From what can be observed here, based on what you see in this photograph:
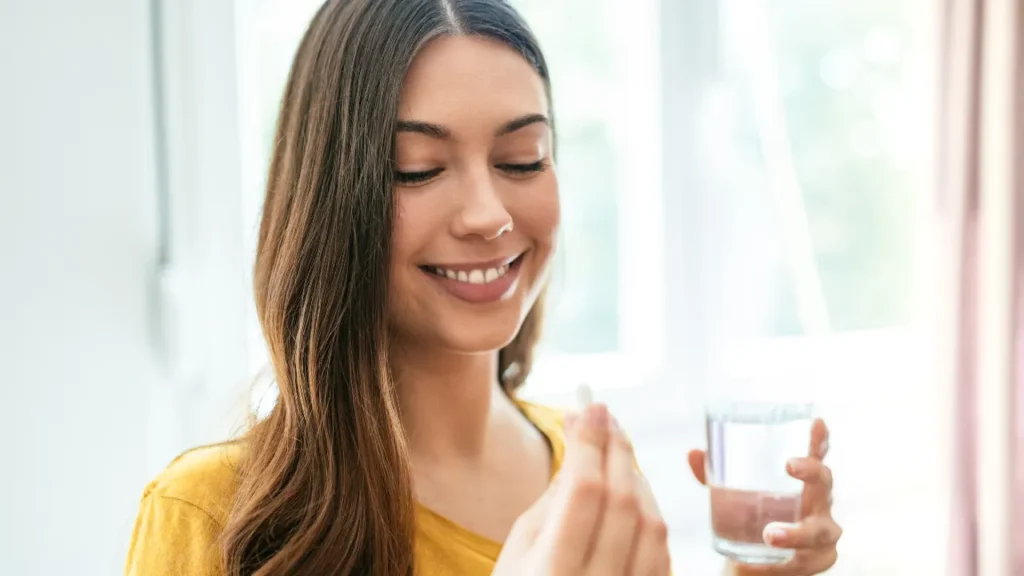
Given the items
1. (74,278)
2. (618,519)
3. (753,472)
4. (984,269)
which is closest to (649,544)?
(618,519)

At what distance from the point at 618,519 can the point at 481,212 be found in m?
0.33

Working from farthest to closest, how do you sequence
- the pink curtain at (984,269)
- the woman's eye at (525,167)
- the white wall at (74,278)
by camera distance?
the pink curtain at (984,269), the white wall at (74,278), the woman's eye at (525,167)

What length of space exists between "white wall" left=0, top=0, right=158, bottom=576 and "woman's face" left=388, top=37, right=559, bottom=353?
47 centimetres

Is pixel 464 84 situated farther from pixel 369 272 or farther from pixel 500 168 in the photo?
pixel 369 272

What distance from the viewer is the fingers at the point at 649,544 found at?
74cm

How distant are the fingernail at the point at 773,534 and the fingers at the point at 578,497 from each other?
24 centimetres

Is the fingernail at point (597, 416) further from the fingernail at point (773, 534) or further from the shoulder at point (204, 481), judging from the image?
the shoulder at point (204, 481)

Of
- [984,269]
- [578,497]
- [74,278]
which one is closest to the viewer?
[578,497]

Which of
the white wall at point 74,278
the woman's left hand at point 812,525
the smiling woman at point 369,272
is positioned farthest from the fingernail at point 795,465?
the white wall at point 74,278

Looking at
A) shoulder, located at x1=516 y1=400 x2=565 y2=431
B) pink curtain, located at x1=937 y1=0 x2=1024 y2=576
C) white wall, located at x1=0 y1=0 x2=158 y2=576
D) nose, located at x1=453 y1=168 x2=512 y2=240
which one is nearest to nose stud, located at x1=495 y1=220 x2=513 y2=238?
nose, located at x1=453 y1=168 x2=512 y2=240

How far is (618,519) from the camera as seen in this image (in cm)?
72

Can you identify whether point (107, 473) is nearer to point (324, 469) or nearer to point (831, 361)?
point (324, 469)

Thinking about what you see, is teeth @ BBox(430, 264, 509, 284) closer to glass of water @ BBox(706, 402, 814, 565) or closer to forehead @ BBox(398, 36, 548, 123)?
forehead @ BBox(398, 36, 548, 123)

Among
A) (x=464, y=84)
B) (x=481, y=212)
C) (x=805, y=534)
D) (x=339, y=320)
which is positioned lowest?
(x=805, y=534)
